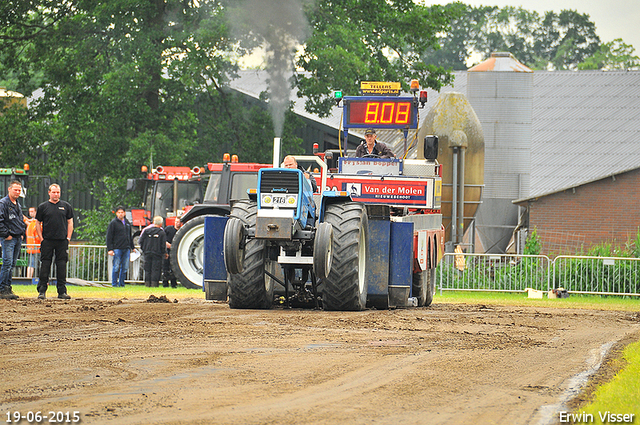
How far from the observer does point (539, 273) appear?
20875mm

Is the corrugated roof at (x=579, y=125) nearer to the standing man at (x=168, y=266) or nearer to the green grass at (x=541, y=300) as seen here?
the standing man at (x=168, y=266)

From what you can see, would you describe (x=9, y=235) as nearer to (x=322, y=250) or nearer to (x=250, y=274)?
(x=250, y=274)

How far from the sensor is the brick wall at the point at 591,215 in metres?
25.8

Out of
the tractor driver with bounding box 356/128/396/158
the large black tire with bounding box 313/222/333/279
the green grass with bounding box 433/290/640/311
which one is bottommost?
the green grass with bounding box 433/290/640/311

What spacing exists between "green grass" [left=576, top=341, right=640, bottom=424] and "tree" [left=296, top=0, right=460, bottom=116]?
64.5 ft

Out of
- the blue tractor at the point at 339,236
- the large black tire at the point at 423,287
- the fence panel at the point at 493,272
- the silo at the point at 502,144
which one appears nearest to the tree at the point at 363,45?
the silo at the point at 502,144

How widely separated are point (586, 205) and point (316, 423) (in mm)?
22335

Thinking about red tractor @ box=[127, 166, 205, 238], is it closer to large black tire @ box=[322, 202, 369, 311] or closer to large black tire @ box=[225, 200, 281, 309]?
large black tire @ box=[225, 200, 281, 309]

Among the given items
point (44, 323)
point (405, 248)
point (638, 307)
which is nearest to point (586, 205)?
point (638, 307)

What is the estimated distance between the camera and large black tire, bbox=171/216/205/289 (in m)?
19.0

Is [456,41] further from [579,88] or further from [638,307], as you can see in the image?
[638,307]

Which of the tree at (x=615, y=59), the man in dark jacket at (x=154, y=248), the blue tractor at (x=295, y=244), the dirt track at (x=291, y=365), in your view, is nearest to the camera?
the dirt track at (x=291, y=365)

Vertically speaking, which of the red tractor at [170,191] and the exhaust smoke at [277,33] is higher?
the exhaust smoke at [277,33]

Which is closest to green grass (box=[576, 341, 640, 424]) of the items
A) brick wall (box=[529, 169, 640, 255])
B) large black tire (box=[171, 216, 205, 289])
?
large black tire (box=[171, 216, 205, 289])
